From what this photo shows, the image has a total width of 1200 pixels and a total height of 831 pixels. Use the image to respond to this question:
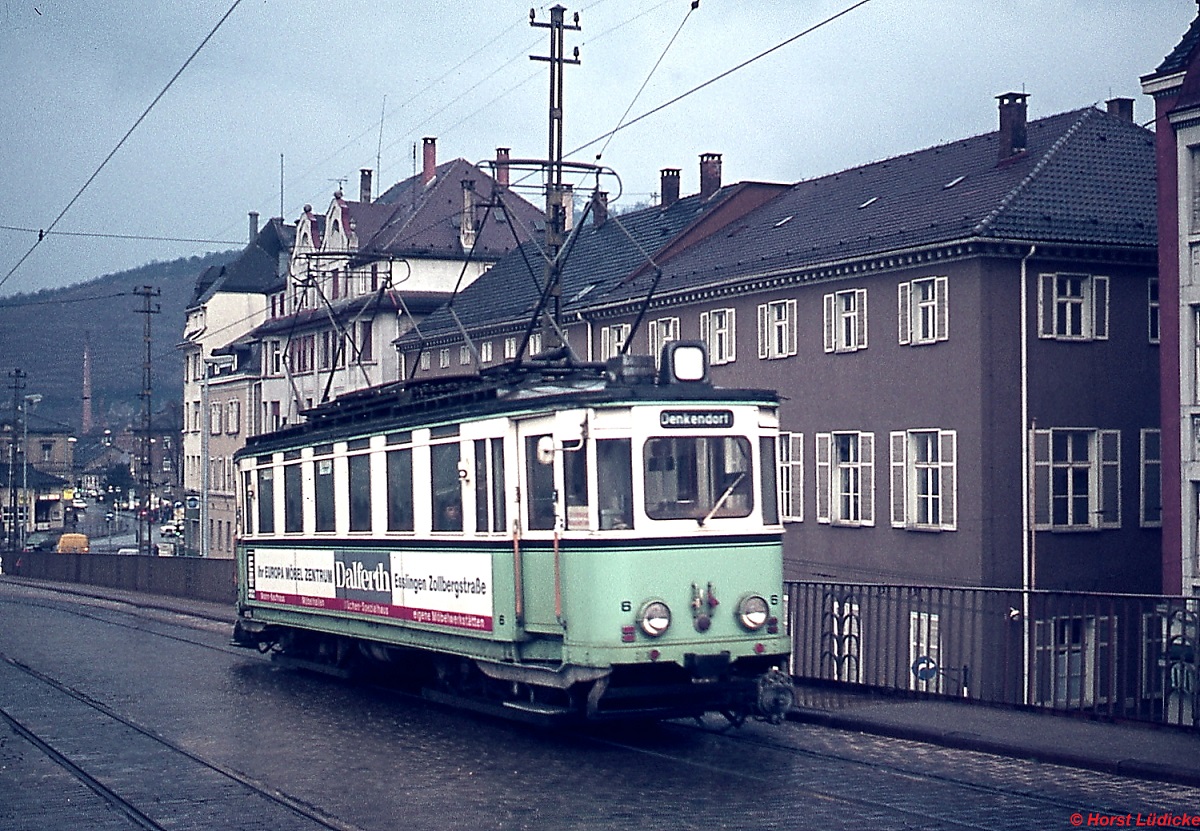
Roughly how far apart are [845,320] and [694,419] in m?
22.4

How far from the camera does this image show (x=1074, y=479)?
111 ft

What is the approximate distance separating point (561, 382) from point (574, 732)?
311 centimetres

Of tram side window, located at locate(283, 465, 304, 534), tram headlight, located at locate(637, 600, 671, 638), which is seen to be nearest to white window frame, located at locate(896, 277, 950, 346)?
tram side window, located at locate(283, 465, 304, 534)

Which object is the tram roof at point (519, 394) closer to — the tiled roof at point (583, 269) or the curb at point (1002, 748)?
the curb at point (1002, 748)

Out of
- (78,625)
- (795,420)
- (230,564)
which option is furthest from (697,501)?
(230,564)

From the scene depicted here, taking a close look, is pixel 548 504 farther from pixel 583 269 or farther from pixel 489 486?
pixel 583 269

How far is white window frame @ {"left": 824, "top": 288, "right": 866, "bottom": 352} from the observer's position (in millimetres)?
34969

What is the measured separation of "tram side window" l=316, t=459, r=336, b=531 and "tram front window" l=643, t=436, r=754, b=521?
581 cm

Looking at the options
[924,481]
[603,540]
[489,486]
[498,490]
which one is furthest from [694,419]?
[924,481]

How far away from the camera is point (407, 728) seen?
1516cm

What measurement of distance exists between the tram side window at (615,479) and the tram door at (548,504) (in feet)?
0.43

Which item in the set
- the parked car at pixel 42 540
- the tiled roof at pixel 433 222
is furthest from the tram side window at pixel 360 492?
the parked car at pixel 42 540

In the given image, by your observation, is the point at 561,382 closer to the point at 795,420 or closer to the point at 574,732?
the point at 574,732

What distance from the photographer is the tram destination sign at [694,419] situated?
13570 mm
